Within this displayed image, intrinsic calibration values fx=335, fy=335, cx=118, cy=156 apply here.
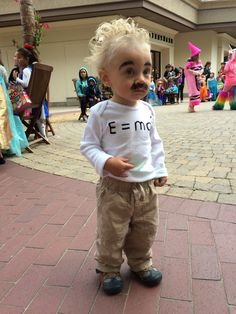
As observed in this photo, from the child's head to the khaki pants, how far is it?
1.67ft

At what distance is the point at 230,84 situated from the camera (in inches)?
423

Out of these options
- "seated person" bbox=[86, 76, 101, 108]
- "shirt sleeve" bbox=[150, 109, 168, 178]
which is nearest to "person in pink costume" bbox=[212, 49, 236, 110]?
"seated person" bbox=[86, 76, 101, 108]

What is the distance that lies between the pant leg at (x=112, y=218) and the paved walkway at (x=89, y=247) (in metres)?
0.27

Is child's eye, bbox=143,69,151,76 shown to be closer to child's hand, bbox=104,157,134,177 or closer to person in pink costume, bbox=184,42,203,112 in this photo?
child's hand, bbox=104,157,134,177

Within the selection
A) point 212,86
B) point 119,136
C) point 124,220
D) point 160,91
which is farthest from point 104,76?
point 212,86

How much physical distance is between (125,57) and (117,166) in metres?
0.55

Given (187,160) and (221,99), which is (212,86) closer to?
(221,99)

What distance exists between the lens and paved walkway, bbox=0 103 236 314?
1891 millimetres

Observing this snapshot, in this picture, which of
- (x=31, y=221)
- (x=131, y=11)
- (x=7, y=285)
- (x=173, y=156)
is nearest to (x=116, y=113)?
(x=7, y=285)

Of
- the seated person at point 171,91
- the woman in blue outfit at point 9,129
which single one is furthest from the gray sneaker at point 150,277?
the seated person at point 171,91

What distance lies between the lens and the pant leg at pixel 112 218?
1852 millimetres

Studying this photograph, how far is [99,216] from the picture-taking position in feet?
6.30

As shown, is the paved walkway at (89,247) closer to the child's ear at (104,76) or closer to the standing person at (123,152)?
the standing person at (123,152)

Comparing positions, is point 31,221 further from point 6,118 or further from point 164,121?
point 164,121
